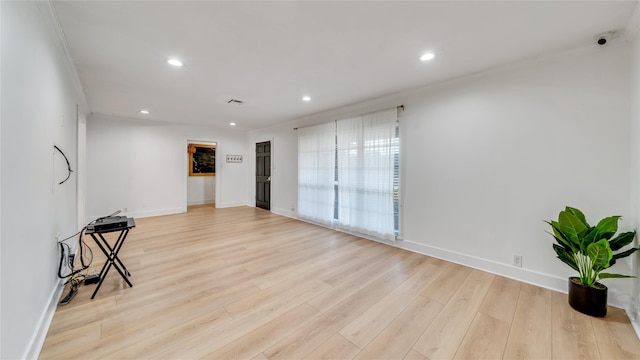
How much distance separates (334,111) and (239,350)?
407 centimetres

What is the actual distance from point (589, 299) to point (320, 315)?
2.28m

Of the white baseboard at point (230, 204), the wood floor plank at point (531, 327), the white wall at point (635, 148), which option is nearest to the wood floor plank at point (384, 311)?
the wood floor plank at point (531, 327)

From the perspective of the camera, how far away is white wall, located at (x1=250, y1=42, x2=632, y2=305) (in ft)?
7.34

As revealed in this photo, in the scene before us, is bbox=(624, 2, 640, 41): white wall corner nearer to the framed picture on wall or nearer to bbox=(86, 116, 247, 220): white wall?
bbox=(86, 116, 247, 220): white wall

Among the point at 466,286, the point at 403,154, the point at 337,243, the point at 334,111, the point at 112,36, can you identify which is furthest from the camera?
the point at 334,111

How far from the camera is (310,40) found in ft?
7.26

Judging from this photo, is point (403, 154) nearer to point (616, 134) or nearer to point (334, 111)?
point (334, 111)

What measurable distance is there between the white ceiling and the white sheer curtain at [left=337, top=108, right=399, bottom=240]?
64 cm

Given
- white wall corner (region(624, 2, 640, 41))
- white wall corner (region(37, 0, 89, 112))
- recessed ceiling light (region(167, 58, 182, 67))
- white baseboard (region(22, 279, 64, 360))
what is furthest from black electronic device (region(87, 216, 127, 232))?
white wall corner (region(624, 2, 640, 41))

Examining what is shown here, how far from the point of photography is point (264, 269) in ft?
9.59

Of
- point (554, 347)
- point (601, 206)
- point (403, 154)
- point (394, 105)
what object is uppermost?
point (394, 105)

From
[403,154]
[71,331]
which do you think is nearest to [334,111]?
[403,154]

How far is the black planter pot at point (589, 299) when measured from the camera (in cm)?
201

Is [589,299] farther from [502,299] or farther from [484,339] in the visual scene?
[484,339]
